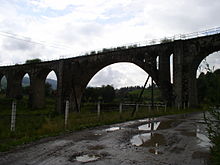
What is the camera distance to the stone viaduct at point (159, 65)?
20547 mm

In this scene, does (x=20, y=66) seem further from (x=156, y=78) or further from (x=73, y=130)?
(x=73, y=130)

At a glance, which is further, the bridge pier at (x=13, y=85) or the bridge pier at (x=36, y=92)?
the bridge pier at (x=13, y=85)

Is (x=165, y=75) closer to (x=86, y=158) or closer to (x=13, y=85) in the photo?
(x=86, y=158)

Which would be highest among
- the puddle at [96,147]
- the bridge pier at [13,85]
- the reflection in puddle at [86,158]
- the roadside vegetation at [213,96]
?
the bridge pier at [13,85]

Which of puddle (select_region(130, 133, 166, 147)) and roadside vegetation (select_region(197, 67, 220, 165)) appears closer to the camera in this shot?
roadside vegetation (select_region(197, 67, 220, 165))

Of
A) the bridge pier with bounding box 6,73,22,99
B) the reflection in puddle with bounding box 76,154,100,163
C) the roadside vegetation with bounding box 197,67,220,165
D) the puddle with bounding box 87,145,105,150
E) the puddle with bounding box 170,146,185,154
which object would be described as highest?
the bridge pier with bounding box 6,73,22,99

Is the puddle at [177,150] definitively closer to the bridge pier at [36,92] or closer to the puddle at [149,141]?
the puddle at [149,141]

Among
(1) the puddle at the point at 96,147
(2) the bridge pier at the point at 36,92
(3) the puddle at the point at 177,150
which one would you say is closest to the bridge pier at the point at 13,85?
(2) the bridge pier at the point at 36,92

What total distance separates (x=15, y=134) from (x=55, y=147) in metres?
2.32

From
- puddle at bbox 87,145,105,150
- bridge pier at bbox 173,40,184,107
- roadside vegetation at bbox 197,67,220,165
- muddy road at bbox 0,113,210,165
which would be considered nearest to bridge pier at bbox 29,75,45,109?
bridge pier at bbox 173,40,184,107

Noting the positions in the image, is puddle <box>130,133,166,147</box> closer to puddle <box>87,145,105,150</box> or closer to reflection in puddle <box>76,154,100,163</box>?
puddle <box>87,145,105,150</box>

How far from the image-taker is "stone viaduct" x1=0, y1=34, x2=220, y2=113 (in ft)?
67.4

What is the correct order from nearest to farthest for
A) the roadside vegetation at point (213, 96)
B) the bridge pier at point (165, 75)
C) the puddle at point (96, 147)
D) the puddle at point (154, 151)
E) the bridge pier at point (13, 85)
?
1. the roadside vegetation at point (213, 96)
2. the puddle at point (154, 151)
3. the puddle at point (96, 147)
4. the bridge pier at point (165, 75)
5. the bridge pier at point (13, 85)

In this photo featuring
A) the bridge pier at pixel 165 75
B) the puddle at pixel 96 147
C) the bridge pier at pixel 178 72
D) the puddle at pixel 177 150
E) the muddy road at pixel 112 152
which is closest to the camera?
the muddy road at pixel 112 152
